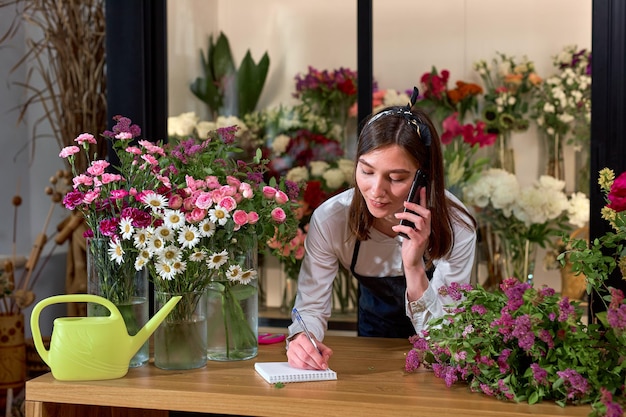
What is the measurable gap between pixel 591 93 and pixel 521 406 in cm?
133

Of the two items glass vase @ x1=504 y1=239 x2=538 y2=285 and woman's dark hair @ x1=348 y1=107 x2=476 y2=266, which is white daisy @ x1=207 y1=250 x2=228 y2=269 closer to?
woman's dark hair @ x1=348 y1=107 x2=476 y2=266

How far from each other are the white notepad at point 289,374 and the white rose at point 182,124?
1397 millimetres

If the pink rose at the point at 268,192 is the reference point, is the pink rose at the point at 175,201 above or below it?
below

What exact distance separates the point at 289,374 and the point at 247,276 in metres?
0.26

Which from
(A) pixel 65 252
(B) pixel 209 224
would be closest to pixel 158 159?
(B) pixel 209 224

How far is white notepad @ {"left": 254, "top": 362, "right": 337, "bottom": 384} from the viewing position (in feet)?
5.86

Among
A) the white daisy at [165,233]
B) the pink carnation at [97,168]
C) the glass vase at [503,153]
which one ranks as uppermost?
the glass vase at [503,153]

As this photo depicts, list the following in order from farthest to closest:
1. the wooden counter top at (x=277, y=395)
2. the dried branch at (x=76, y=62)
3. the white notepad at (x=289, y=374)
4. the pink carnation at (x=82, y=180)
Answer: the dried branch at (x=76, y=62)
the pink carnation at (x=82, y=180)
the white notepad at (x=289, y=374)
the wooden counter top at (x=277, y=395)

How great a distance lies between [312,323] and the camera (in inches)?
84.6

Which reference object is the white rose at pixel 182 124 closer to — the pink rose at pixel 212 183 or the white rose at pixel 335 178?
the white rose at pixel 335 178

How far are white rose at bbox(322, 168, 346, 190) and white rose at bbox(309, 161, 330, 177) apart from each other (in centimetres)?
2

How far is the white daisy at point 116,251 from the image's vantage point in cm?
185

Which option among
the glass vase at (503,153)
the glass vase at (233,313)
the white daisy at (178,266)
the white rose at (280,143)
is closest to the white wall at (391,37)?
the glass vase at (503,153)

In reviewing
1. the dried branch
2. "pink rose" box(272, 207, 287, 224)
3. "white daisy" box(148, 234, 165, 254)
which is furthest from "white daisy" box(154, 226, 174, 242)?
the dried branch
